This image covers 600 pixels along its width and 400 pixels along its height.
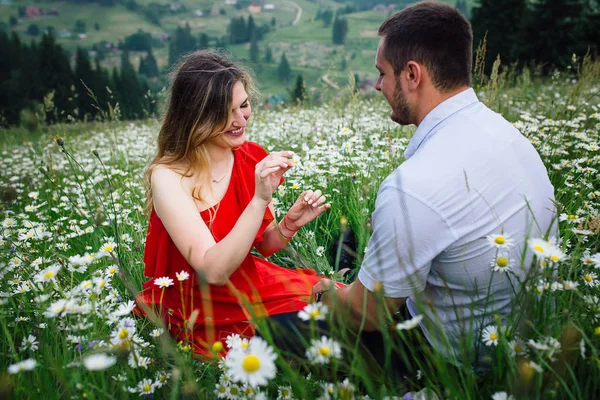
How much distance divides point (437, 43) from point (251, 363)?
1.48 meters

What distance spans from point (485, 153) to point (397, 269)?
0.52 meters

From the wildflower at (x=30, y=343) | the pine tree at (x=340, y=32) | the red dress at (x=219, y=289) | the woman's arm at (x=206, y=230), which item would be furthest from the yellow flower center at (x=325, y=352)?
the pine tree at (x=340, y=32)

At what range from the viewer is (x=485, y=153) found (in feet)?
5.07

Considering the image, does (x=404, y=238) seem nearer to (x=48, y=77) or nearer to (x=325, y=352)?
(x=325, y=352)

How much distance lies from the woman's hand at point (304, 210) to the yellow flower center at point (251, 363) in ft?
4.44

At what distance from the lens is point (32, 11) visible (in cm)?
14912

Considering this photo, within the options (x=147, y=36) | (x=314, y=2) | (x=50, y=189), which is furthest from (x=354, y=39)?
(x=50, y=189)

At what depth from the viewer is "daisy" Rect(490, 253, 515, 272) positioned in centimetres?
141

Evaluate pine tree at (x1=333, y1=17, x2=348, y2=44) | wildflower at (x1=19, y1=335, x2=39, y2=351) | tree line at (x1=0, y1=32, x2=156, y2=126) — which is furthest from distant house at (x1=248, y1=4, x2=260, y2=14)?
wildflower at (x1=19, y1=335, x2=39, y2=351)

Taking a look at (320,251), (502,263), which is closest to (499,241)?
(502,263)

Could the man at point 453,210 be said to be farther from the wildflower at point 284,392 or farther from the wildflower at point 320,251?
the wildflower at point 320,251

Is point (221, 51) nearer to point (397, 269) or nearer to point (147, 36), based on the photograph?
point (397, 269)

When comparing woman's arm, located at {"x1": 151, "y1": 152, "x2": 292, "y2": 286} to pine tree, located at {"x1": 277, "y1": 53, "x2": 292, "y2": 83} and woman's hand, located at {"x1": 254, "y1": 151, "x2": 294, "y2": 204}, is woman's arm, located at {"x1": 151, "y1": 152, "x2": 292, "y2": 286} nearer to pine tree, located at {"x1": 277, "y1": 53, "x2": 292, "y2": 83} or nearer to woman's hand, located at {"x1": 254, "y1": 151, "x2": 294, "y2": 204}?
woman's hand, located at {"x1": 254, "y1": 151, "x2": 294, "y2": 204}

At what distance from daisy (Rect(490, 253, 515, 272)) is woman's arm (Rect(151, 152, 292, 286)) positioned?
3.02 feet
